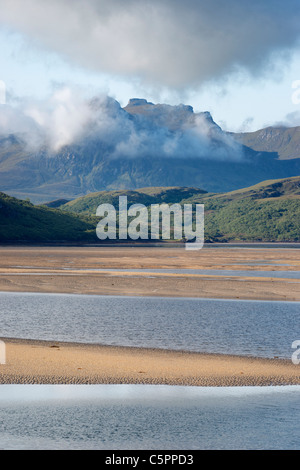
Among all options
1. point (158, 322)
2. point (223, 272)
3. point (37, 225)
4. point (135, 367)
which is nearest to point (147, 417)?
point (135, 367)

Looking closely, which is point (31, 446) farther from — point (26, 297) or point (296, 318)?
point (26, 297)

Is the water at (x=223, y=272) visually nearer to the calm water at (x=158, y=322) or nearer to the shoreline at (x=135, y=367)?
the calm water at (x=158, y=322)

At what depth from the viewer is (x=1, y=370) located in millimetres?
20172

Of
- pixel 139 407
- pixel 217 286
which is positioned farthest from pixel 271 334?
pixel 217 286

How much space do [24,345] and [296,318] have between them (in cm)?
1635

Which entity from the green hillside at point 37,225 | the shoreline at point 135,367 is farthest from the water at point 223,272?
the green hillside at point 37,225

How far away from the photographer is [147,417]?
633 inches

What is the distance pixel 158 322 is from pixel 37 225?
14167 cm

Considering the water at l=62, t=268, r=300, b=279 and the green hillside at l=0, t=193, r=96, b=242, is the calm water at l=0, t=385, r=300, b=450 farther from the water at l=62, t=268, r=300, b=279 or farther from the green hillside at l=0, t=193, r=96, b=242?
the green hillside at l=0, t=193, r=96, b=242

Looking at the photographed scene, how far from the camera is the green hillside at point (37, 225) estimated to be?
15675 centimetres

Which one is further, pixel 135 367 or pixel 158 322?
pixel 158 322

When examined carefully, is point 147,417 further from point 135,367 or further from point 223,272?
point 223,272

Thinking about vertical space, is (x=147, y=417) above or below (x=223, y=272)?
below
